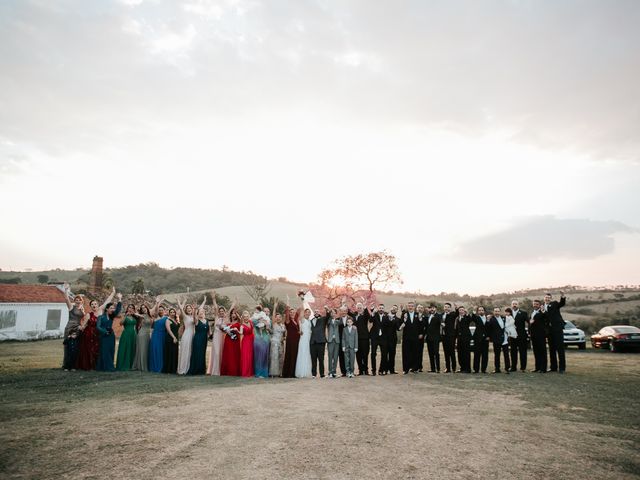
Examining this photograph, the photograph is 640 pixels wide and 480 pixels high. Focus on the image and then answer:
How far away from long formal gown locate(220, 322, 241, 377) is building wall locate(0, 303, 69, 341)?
3005 centimetres

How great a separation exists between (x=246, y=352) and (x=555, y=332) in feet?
32.6

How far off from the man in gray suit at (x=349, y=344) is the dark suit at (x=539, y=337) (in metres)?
5.84

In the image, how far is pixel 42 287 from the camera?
3981 centimetres

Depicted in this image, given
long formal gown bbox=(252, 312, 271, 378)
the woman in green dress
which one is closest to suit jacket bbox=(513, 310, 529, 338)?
long formal gown bbox=(252, 312, 271, 378)

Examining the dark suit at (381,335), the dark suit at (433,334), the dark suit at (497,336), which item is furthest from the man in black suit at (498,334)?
the dark suit at (381,335)

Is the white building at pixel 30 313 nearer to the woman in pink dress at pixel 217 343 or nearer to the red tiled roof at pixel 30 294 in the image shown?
the red tiled roof at pixel 30 294

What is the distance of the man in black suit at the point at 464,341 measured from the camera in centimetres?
1326

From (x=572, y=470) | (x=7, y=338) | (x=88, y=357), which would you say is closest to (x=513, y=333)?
(x=572, y=470)

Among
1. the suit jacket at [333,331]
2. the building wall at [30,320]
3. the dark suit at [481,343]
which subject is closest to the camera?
the suit jacket at [333,331]

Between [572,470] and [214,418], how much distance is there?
5.09m

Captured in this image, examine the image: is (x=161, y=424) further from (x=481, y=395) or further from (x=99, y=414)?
(x=481, y=395)

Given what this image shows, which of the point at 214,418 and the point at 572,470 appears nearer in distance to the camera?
the point at 572,470

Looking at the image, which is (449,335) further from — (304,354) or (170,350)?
(170,350)

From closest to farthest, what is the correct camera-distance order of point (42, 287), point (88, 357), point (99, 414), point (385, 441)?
point (385, 441) → point (99, 414) → point (88, 357) → point (42, 287)
